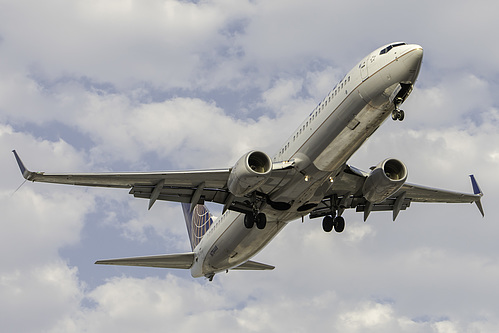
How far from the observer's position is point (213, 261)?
40.3 m

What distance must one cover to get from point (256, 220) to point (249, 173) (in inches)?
173

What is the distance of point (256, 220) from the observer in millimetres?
36000

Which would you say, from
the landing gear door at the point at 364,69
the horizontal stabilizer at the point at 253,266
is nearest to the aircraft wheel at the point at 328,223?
the horizontal stabilizer at the point at 253,266

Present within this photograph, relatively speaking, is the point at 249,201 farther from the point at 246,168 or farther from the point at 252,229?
the point at 246,168

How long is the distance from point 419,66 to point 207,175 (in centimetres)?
1073

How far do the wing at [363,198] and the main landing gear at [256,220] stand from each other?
3.77 meters

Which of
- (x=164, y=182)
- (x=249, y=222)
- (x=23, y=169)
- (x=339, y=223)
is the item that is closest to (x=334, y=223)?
(x=339, y=223)

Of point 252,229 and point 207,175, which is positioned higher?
point 207,175

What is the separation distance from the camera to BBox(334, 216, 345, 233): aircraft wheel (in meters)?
38.5

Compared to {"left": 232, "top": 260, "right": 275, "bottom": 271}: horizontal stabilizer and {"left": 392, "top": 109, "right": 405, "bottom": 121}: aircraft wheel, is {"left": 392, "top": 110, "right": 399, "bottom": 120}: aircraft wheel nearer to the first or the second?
{"left": 392, "top": 109, "right": 405, "bottom": 121}: aircraft wheel

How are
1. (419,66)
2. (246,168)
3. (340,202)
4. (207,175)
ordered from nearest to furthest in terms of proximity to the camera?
(419,66) < (246,168) < (207,175) < (340,202)

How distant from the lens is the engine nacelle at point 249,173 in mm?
32344

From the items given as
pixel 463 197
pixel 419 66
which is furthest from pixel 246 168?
pixel 463 197

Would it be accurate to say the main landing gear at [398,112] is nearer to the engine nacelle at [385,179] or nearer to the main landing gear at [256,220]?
the engine nacelle at [385,179]
